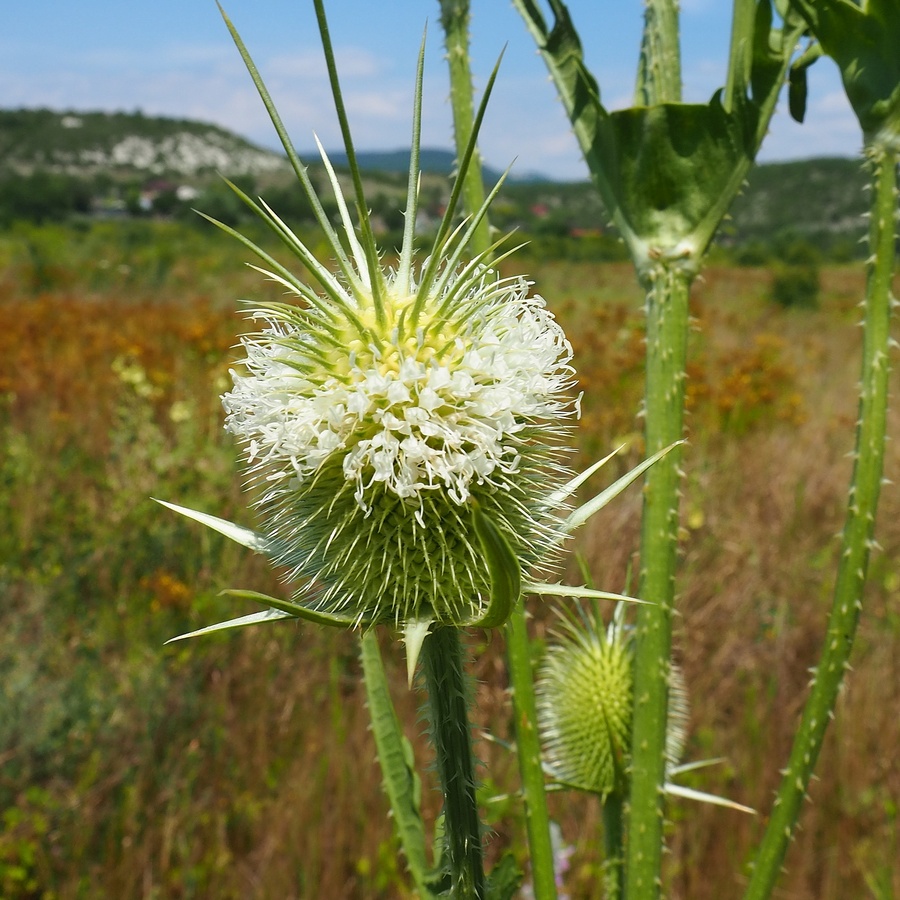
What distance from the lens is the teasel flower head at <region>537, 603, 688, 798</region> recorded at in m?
1.86

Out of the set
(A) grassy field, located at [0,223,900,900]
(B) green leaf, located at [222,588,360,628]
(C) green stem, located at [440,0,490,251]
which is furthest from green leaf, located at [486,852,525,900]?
(C) green stem, located at [440,0,490,251]

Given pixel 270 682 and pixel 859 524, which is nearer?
pixel 859 524

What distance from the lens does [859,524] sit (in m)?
1.46

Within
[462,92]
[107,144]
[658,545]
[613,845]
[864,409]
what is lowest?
[613,845]

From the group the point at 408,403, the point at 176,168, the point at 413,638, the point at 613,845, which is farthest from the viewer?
the point at 176,168

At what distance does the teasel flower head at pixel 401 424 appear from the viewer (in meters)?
1.10

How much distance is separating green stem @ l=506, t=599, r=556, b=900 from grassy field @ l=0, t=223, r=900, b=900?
25 cm

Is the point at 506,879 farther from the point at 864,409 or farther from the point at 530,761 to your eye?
the point at 864,409

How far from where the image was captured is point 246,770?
12.4 ft

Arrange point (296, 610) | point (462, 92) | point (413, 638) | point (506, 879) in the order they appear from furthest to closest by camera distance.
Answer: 1. point (462, 92)
2. point (506, 879)
3. point (413, 638)
4. point (296, 610)

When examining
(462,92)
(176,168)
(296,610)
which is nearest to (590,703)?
(296,610)

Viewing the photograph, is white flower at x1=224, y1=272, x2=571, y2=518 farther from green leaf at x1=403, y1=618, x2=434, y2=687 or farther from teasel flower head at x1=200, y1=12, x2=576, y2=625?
green leaf at x1=403, y1=618, x2=434, y2=687

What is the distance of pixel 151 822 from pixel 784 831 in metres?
2.92

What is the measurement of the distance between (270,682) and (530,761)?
9.59ft
